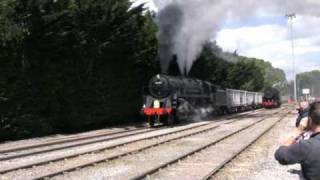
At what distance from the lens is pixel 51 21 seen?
27203mm

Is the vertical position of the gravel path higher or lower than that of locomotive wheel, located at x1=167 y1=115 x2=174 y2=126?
lower

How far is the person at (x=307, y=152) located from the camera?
452 cm

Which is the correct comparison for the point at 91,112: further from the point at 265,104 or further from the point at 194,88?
the point at 265,104

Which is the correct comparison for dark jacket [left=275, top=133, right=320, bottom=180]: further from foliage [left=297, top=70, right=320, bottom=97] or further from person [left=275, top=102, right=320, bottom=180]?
foliage [left=297, top=70, right=320, bottom=97]

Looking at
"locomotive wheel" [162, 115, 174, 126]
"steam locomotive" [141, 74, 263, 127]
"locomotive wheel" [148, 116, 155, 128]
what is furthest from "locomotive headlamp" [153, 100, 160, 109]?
"locomotive wheel" [162, 115, 174, 126]

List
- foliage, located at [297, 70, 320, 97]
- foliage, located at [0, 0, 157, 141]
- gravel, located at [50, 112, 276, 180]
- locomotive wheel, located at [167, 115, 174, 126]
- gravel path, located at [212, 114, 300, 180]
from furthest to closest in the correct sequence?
locomotive wheel, located at [167, 115, 174, 126]
foliage, located at [0, 0, 157, 141]
foliage, located at [297, 70, 320, 97]
gravel, located at [50, 112, 276, 180]
gravel path, located at [212, 114, 300, 180]

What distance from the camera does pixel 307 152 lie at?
14.9 feet

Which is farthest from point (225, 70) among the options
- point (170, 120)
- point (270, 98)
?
Answer: point (170, 120)

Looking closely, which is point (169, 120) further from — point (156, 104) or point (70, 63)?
point (70, 63)

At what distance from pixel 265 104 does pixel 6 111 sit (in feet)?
187

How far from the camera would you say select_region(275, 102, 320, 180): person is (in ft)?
14.8

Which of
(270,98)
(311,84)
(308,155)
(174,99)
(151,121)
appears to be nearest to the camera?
(308,155)

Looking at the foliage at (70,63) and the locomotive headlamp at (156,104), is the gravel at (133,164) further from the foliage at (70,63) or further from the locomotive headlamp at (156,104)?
the locomotive headlamp at (156,104)

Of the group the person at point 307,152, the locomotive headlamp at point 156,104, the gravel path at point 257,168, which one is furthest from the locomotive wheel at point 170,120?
the person at point 307,152
